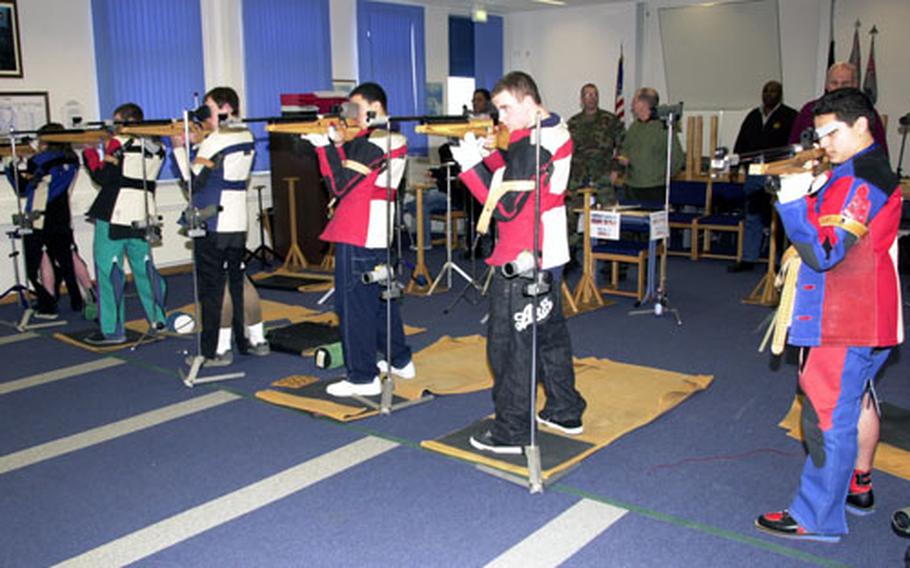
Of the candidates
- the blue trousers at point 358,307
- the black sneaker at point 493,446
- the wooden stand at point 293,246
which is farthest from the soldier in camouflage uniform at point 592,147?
the black sneaker at point 493,446

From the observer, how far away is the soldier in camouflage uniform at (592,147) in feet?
24.9

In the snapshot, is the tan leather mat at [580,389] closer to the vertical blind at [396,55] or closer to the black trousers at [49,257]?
the black trousers at [49,257]

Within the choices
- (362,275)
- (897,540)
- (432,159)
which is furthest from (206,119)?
(432,159)

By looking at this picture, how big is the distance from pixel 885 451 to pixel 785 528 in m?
1.12

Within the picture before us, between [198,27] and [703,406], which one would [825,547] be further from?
[198,27]

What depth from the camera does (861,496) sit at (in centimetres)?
336

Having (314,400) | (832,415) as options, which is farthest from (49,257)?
(832,415)

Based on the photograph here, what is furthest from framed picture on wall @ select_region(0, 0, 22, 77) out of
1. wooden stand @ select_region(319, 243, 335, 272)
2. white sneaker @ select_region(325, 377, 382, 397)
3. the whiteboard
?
the whiteboard

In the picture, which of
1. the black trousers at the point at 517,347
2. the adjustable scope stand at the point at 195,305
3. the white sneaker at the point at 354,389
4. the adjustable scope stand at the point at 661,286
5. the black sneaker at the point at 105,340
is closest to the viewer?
the black trousers at the point at 517,347

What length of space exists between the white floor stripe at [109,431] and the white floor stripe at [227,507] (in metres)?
1.06

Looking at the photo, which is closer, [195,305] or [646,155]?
[195,305]

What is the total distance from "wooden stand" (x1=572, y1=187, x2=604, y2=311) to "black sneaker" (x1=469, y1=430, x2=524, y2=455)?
10.7 feet

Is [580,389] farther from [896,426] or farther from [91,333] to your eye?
[91,333]

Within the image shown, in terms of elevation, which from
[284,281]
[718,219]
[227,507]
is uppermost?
[718,219]
